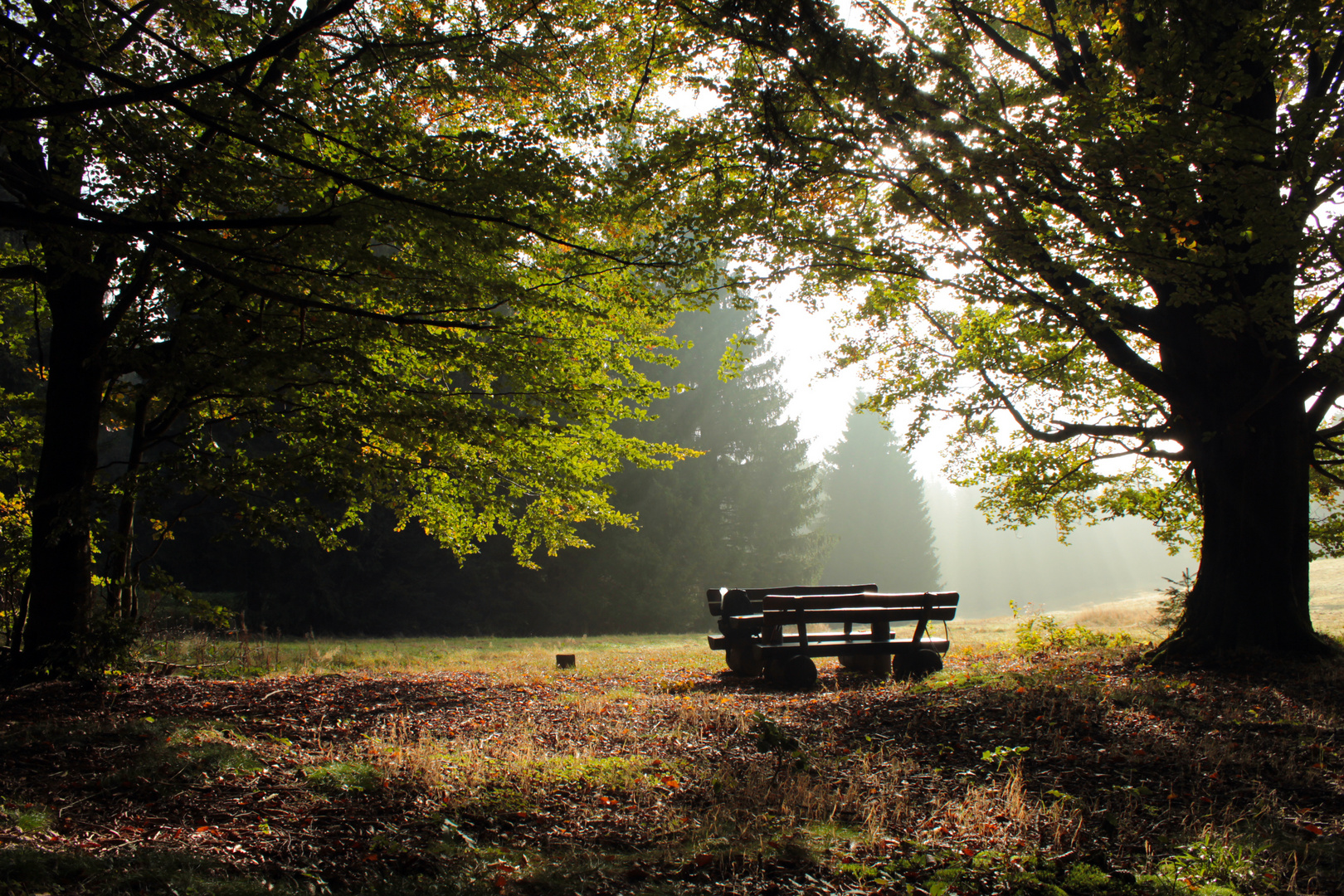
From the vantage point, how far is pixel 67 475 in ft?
22.9

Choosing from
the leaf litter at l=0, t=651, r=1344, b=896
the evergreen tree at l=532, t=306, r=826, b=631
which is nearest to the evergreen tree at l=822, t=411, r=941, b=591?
the evergreen tree at l=532, t=306, r=826, b=631

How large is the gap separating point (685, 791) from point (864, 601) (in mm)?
5574

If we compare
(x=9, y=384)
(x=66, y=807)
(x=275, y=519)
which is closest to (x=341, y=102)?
(x=275, y=519)

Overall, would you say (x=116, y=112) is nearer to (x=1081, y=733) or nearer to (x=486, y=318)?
(x=486, y=318)

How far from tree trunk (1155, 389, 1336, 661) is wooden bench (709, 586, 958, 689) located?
2720 mm

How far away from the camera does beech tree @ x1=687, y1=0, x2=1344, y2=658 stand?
5758 mm

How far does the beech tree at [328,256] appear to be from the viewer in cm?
555

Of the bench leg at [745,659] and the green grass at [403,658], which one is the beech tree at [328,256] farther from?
the bench leg at [745,659]

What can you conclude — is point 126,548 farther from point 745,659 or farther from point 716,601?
point 745,659

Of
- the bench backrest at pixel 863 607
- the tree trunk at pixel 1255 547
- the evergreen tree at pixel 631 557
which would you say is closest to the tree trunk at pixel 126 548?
the bench backrest at pixel 863 607

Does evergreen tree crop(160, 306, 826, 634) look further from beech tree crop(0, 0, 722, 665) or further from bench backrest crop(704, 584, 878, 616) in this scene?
beech tree crop(0, 0, 722, 665)

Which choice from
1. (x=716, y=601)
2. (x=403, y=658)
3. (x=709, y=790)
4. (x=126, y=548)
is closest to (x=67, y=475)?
(x=126, y=548)

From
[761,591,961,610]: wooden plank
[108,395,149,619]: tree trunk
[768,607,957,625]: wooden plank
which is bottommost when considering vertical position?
[768,607,957,625]: wooden plank

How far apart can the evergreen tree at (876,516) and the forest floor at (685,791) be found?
40.3 metres
